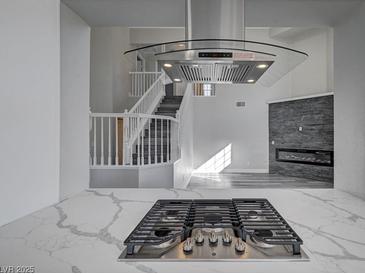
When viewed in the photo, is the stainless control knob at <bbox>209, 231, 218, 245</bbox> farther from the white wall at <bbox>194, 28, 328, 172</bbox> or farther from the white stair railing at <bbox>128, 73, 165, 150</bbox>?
the white wall at <bbox>194, 28, 328, 172</bbox>

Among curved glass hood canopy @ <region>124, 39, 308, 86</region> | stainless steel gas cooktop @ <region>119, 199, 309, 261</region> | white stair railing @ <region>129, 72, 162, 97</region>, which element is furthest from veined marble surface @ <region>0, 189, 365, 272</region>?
white stair railing @ <region>129, 72, 162, 97</region>

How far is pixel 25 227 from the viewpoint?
0.98 metres

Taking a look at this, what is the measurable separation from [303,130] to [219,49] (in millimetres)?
6287

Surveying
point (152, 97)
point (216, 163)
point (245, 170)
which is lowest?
point (245, 170)

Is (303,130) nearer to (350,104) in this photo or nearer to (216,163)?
(216,163)

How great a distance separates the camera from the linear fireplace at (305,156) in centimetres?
610

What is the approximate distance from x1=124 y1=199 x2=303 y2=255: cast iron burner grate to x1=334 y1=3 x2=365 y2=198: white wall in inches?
26.9

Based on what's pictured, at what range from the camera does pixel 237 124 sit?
8.30 metres

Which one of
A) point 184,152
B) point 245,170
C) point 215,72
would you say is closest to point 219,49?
point 215,72

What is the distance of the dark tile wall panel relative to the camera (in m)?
6.09

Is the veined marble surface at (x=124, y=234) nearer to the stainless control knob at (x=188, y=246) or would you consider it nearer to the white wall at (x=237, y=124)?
the stainless control knob at (x=188, y=246)

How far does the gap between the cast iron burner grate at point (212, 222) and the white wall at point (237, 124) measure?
7.12 meters

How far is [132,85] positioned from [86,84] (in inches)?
210

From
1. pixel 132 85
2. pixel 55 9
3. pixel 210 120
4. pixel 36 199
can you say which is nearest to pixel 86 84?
pixel 55 9
